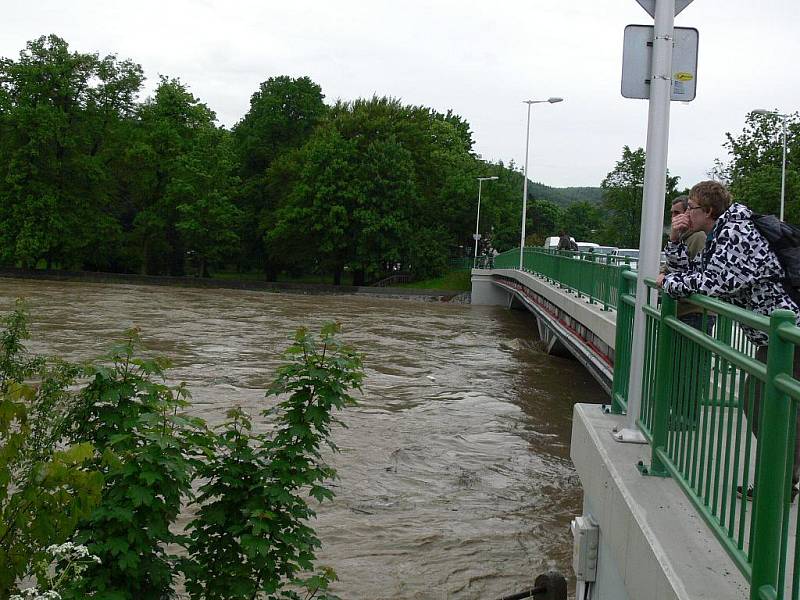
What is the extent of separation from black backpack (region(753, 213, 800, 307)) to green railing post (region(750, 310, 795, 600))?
1.40 metres

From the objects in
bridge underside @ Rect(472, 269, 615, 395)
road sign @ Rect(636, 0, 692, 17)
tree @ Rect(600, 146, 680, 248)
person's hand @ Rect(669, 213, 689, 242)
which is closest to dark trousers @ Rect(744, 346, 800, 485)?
person's hand @ Rect(669, 213, 689, 242)

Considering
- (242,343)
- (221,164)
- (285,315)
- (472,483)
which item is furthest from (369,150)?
(472,483)

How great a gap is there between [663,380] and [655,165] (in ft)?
4.79

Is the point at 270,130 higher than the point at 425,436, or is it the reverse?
the point at 270,130

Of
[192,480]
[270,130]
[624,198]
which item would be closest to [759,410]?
[192,480]

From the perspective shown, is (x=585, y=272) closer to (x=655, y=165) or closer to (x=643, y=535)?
(x=655, y=165)

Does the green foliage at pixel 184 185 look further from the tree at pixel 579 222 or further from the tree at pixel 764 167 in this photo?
the tree at pixel 579 222

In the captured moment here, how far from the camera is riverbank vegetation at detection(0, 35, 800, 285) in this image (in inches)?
2210

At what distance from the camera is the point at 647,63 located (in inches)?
213

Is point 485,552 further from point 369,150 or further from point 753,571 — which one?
point 369,150

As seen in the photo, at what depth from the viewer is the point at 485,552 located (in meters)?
8.45

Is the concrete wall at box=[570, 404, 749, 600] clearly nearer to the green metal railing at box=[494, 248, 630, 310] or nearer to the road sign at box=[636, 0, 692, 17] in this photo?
the road sign at box=[636, 0, 692, 17]

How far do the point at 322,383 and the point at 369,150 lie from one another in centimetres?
5480

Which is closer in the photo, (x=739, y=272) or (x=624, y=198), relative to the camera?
(x=739, y=272)
